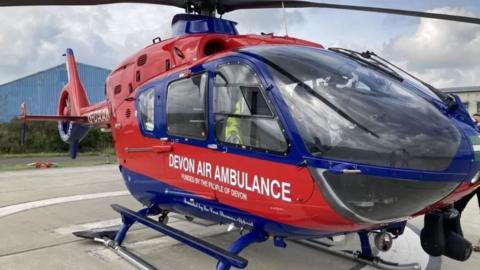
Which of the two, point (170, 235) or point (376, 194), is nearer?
point (376, 194)

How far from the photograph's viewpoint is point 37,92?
36844 mm

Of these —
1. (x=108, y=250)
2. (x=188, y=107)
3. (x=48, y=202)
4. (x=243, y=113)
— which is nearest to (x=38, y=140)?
(x=48, y=202)

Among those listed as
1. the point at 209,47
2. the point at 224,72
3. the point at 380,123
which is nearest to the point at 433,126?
the point at 380,123

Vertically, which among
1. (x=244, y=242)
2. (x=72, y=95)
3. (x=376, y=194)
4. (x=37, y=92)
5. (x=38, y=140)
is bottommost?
(x=244, y=242)

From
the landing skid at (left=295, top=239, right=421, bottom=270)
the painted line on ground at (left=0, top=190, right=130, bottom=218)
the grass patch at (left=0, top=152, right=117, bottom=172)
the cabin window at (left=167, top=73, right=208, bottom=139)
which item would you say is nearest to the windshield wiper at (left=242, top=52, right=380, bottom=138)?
the cabin window at (left=167, top=73, right=208, bottom=139)

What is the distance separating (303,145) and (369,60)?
1.45 metres

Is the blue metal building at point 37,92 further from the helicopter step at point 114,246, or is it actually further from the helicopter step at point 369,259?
the helicopter step at point 369,259

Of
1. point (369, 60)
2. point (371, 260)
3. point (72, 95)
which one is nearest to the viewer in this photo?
point (369, 60)

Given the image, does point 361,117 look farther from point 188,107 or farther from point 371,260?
point 371,260

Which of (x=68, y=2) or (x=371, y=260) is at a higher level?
(x=68, y=2)

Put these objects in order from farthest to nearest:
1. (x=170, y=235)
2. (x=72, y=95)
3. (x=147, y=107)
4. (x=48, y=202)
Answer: (x=72, y=95) < (x=48, y=202) < (x=147, y=107) < (x=170, y=235)

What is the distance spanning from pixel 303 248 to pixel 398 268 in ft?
4.45

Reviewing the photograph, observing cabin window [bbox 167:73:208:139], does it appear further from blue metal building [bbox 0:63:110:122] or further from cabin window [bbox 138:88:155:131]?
blue metal building [bbox 0:63:110:122]

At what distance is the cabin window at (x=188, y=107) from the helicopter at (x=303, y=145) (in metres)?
0.01
